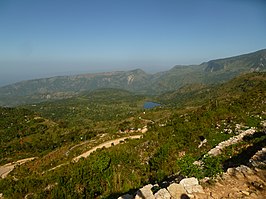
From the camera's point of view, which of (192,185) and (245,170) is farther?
(245,170)

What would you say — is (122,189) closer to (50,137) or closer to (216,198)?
(216,198)

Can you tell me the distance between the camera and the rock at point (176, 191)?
672 centimetres

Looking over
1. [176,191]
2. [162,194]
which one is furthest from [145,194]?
[176,191]

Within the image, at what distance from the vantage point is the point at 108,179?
15141mm

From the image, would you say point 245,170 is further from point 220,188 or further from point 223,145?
point 223,145

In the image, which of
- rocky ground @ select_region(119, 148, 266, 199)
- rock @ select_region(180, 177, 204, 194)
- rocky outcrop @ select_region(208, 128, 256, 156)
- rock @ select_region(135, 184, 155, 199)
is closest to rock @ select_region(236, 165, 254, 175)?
rocky ground @ select_region(119, 148, 266, 199)

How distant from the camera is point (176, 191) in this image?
22.4 ft

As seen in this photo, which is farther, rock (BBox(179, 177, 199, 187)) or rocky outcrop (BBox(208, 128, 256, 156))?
rocky outcrop (BBox(208, 128, 256, 156))

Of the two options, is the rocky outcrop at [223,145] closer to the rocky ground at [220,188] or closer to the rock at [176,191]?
the rocky ground at [220,188]

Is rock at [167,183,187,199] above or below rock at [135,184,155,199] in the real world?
above

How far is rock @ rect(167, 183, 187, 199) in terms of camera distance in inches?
265

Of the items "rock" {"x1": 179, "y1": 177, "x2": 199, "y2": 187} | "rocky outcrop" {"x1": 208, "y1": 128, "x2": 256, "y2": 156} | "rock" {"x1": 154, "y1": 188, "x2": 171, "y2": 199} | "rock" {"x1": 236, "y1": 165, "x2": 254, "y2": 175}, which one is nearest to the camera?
"rock" {"x1": 154, "y1": 188, "x2": 171, "y2": 199}

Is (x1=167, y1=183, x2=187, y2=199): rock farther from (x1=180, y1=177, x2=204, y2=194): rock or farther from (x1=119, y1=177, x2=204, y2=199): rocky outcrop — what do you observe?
(x1=180, y1=177, x2=204, y2=194): rock

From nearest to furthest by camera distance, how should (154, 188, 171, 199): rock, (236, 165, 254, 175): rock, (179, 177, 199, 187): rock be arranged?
1. (154, 188, 171, 199): rock
2. (179, 177, 199, 187): rock
3. (236, 165, 254, 175): rock
